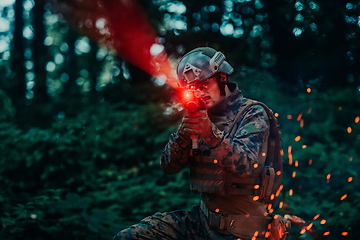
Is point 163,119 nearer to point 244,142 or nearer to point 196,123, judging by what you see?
point 244,142

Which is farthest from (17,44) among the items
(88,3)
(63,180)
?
(63,180)

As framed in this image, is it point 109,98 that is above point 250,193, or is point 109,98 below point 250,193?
above

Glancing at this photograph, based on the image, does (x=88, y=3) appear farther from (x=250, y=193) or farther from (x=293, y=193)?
(x=250, y=193)

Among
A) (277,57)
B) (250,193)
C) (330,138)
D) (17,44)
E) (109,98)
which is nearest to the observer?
(250,193)

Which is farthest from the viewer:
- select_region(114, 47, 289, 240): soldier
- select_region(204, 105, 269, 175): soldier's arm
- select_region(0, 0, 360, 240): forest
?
select_region(0, 0, 360, 240): forest

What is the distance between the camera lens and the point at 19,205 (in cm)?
485

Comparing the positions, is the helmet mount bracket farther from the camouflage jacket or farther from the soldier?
the camouflage jacket

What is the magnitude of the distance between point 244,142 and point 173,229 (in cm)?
87

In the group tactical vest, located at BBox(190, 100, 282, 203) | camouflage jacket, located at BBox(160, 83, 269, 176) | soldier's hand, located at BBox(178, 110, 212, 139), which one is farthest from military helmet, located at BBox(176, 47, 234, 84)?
soldier's hand, located at BBox(178, 110, 212, 139)

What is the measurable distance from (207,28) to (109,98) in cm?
245

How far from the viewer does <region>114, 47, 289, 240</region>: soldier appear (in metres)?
2.24

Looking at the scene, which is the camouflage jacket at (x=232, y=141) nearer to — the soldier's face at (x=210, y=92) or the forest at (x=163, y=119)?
the soldier's face at (x=210, y=92)

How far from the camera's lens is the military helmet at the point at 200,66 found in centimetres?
251

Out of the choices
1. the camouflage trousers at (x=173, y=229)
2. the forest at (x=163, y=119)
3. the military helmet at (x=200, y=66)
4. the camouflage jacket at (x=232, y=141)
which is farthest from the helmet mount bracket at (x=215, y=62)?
the forest at (x=163, y=119)
